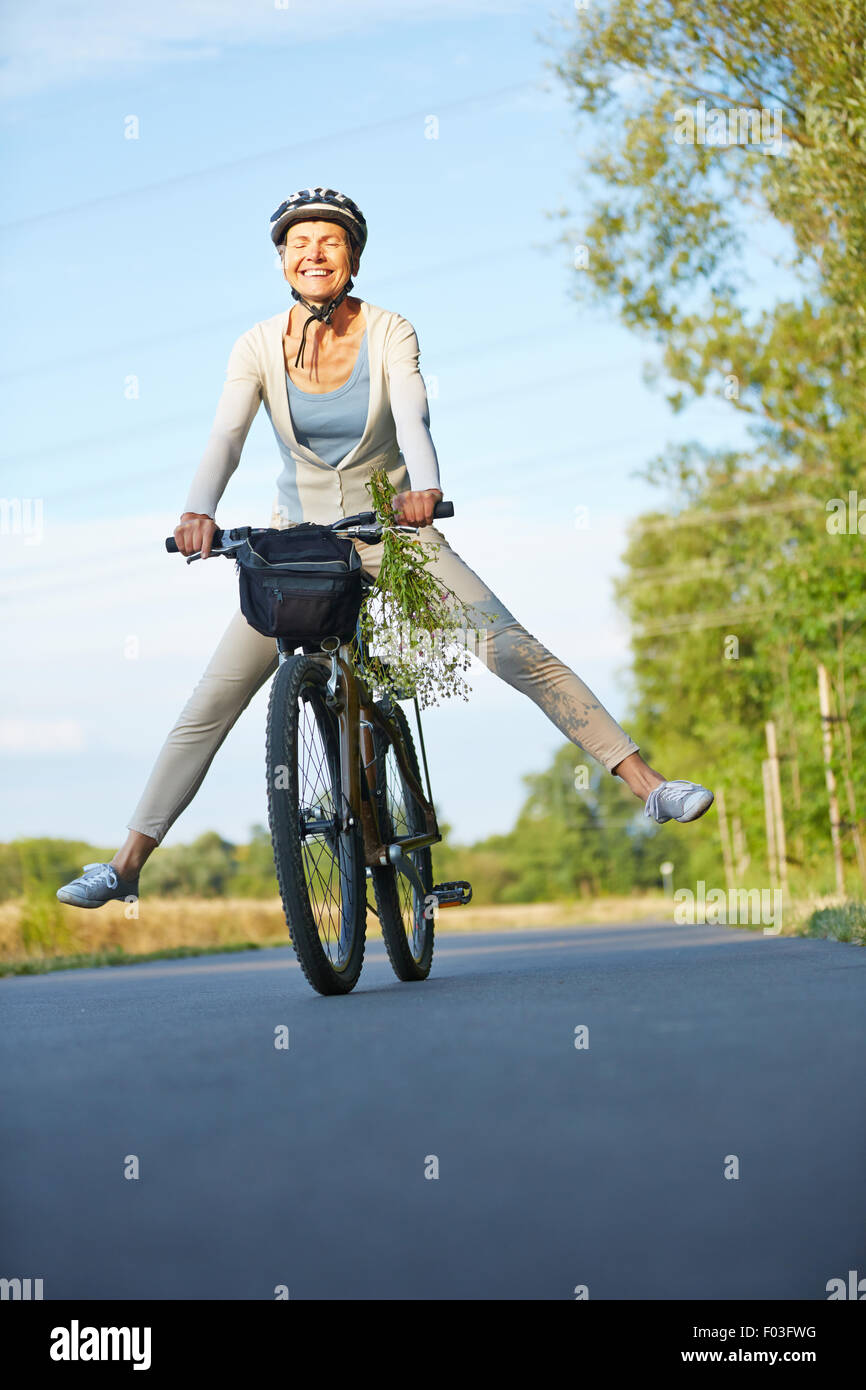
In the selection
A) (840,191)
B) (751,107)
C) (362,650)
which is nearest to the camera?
(362,650)

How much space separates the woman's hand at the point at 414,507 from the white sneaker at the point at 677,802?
1.13 metres

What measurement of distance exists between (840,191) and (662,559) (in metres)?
22.1

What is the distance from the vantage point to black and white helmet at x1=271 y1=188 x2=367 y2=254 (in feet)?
17.2

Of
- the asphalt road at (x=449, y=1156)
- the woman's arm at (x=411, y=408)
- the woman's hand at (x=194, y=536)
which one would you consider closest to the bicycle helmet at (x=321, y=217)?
the woman's arm at (x=411, y=408)

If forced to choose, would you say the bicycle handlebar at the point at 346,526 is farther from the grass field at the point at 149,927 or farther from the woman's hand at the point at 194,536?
the grass field at the point at 149,927

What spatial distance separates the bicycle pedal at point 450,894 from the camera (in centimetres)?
559

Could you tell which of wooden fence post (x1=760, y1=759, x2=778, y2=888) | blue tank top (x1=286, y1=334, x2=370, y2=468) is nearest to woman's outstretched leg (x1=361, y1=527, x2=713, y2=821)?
blue tank top (x1=286, y1=334, x2=370, y2=468)

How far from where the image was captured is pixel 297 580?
4793 mm

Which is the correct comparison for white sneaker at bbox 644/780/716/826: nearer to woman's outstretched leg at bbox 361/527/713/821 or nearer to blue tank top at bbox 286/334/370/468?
woman's outstretched leg at bbox 361/527/713/821

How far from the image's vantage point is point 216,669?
522 cm

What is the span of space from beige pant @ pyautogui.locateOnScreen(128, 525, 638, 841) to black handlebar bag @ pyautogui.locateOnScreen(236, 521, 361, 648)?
1.22ft

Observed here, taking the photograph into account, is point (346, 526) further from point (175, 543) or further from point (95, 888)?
point (95, 888)
